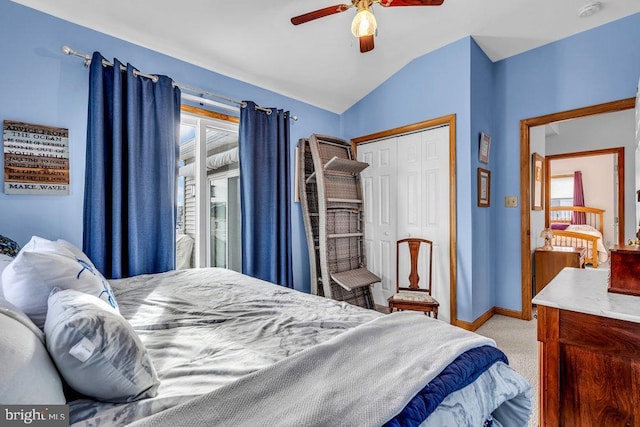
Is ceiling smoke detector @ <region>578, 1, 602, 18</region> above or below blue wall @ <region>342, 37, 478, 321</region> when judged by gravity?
above

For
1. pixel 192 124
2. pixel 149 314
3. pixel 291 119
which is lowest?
pixel 149 314

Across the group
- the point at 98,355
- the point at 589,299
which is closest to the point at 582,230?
the point at 589,299

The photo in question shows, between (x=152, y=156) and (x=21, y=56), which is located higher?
(x=21, y=56)

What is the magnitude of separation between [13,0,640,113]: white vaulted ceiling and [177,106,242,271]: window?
1.84 feet

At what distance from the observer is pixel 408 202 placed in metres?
3.42

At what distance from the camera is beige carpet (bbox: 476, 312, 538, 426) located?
216cm

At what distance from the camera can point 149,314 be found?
135 cm

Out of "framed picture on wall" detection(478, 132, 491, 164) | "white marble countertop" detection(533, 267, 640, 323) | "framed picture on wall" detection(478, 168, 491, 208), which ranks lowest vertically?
"white marble countertop" detection(533, 267, 640, 323)

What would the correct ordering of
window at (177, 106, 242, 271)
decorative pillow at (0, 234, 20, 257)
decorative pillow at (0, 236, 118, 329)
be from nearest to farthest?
decorative pillow at (0, 236, 118, 329)
decorative pillow at (0, 234, 20, 257)
window at (177, 106, 242, 271)

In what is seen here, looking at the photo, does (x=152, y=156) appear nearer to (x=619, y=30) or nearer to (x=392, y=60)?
(x=392, y=60)

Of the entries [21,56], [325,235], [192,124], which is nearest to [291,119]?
[192,124]

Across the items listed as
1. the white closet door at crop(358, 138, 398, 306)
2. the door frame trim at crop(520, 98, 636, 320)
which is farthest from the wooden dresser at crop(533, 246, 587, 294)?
the white closet door at crop(358, 138, 398, 306)

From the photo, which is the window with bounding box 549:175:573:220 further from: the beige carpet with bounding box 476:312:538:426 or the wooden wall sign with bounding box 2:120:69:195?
the wooden wall sign with bounding box 2:120:69:195

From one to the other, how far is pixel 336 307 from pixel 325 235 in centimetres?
165
